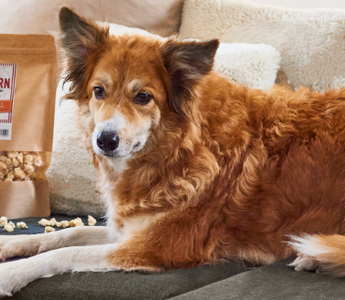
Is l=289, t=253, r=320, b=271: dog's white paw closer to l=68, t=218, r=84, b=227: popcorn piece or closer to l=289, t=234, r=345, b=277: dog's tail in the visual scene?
l=289, t=234, r=345, b=277: dog's tail

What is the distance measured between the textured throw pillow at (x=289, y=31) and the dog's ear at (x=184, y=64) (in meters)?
0.74

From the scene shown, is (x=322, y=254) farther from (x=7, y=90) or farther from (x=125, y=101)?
(x=7, y=90)

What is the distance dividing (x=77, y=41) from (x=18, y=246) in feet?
2.59

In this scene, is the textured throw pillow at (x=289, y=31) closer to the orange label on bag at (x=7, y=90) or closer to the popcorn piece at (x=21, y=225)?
the orange label on bag at (x=7, y=90)

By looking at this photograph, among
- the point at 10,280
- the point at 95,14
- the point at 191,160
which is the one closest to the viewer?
the point at 10,280

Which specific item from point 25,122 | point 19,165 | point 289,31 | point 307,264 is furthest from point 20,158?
point 289,31

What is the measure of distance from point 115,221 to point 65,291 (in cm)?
36

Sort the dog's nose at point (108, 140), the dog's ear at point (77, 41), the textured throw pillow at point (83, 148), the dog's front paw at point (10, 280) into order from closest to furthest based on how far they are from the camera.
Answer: the dog's front paw at point (10, 280) → the dog's nose at point (108, 140) → the dog's ear at point (77, 41) → the textured throw pillow at point (83, 148)

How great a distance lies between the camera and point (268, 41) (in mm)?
1944

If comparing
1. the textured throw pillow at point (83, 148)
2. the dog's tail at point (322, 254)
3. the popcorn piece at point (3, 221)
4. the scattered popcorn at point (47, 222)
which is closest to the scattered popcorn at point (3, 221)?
the popcorn piece at point (3, 221)

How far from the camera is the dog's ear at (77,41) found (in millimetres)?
1401

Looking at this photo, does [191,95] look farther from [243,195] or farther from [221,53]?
[221,53]

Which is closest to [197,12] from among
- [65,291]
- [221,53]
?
[221,53]

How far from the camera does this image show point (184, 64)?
4.47ft
